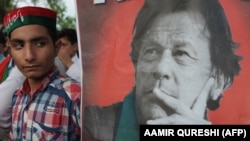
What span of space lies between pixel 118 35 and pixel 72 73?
749 millimetres

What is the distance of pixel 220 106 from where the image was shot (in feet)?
5.22

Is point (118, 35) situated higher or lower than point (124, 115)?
higher

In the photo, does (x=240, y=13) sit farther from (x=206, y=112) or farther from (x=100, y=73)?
(x=100, y=73)

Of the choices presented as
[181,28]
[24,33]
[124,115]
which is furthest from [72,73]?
[181,28]

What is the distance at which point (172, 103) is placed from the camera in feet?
5.43

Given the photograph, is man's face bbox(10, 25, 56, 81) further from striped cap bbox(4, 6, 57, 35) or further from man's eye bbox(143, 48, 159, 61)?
man's eye bbox(143, 48, 159, 61)

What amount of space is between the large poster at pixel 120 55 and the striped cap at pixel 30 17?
148 millimetres

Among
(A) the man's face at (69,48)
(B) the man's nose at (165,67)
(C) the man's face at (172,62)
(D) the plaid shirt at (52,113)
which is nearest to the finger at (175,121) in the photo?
(C) the man's face at (172,62)

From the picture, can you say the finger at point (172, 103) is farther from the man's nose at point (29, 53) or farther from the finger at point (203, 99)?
the man's nose at point (29, 53)

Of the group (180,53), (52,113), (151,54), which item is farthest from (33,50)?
(180,53)

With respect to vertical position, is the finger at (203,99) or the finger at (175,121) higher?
the finger at (203,99)

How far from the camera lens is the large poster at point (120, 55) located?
1.56m

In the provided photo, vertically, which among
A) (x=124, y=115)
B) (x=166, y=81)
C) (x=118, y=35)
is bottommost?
(x=124, y=115)

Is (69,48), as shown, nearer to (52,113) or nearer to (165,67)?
(52,113)
